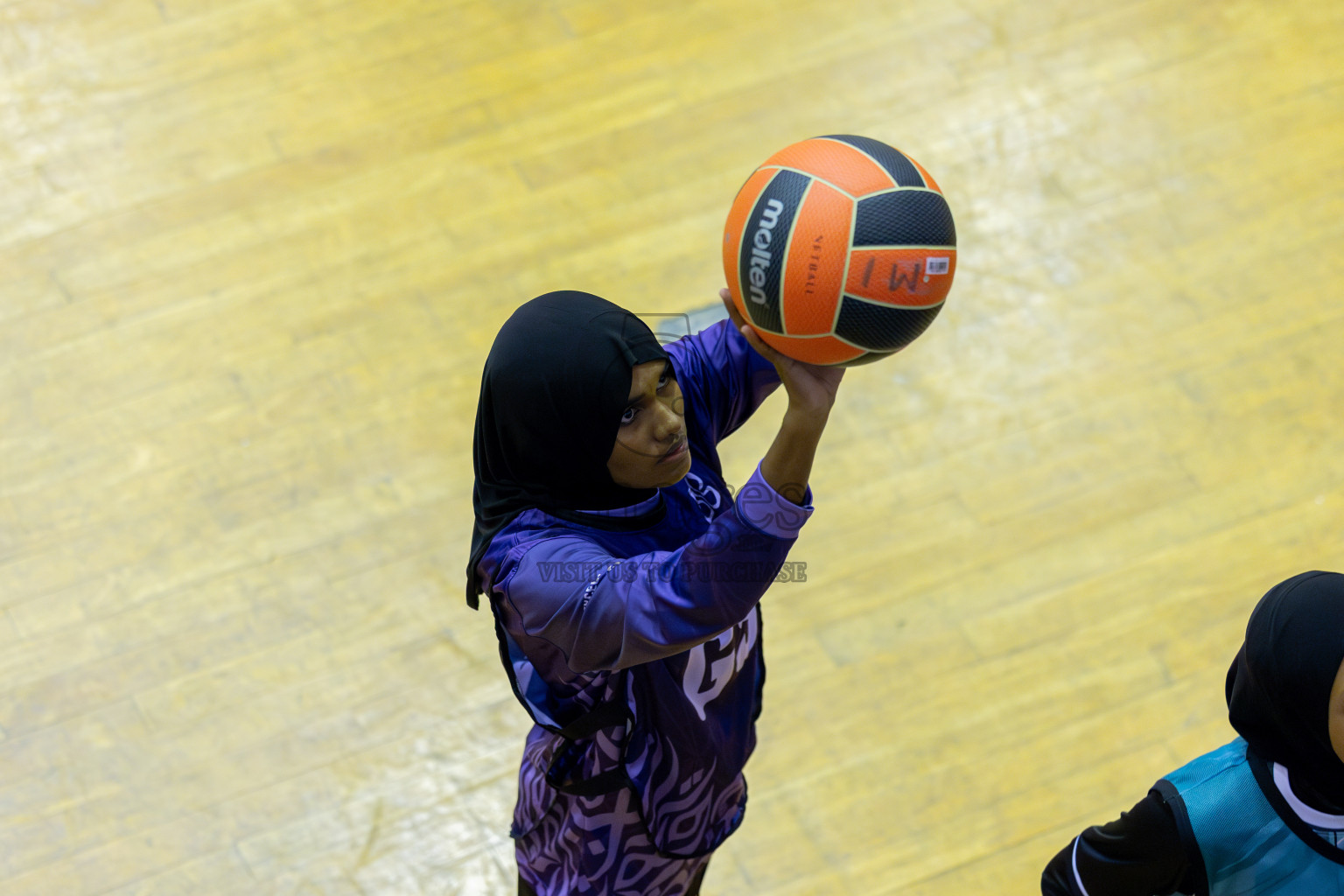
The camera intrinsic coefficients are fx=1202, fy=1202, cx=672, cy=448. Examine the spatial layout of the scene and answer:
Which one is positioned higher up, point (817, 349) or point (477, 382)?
point (817, 349)

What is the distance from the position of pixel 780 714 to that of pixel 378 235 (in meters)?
1.99

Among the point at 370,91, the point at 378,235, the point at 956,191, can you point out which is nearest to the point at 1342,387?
the point at 956,191

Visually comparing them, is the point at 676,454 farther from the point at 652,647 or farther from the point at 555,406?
the point at 652,647

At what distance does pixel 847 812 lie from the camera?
9.04 feet

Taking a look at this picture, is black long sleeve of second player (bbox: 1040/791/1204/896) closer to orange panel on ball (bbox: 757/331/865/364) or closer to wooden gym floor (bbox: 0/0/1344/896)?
orange panel on ball (bbox: 757/331/865/364)

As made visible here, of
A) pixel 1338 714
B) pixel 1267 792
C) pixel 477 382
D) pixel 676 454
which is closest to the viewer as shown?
pixel 1338 714

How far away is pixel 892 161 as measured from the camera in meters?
1.72

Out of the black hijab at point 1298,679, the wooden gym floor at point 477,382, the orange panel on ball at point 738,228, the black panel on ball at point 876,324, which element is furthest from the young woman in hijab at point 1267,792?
the wooden gym floor at point 477,382

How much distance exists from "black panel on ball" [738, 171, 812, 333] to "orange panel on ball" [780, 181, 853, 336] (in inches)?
0.5

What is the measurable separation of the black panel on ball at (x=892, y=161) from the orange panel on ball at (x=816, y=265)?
0.10m

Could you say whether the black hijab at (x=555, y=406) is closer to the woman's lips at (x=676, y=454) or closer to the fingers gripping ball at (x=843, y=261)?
the woman's lips at (x=676, y=454)

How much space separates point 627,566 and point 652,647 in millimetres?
107

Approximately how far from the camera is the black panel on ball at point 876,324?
1.62 metres

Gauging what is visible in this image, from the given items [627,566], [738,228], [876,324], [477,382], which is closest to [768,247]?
[738,228]
